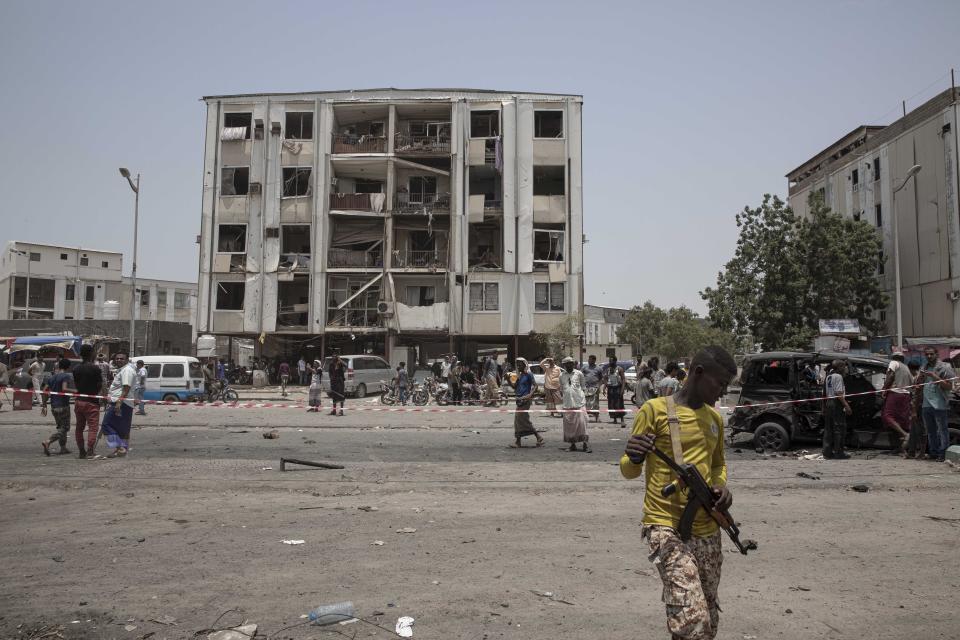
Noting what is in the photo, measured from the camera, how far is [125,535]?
666 centimetres

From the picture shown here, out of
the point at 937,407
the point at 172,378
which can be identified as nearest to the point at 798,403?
the point at 937,407

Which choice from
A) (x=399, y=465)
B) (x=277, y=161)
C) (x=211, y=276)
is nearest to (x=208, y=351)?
(x=211, y=276)

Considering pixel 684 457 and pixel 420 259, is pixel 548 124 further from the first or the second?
pixel 684 457

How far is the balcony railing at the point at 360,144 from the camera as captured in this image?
41094 mm

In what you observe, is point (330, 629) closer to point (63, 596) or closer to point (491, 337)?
point (63, 596)

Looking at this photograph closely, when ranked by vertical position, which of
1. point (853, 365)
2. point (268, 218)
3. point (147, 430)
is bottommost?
point (147, 430)

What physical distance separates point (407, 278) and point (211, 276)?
454 inches

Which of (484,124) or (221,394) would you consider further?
(484,124)

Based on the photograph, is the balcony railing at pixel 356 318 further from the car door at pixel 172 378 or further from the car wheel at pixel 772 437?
the car wheel at pixel 772 437

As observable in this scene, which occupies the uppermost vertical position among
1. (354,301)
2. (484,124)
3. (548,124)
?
(484,124)

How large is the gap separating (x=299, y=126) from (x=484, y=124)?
11.1 meters

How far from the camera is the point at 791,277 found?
3650cm

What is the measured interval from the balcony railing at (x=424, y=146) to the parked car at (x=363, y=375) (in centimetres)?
1386

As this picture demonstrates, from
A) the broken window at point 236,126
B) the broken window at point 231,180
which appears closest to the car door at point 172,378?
the broken window at point 231,180
